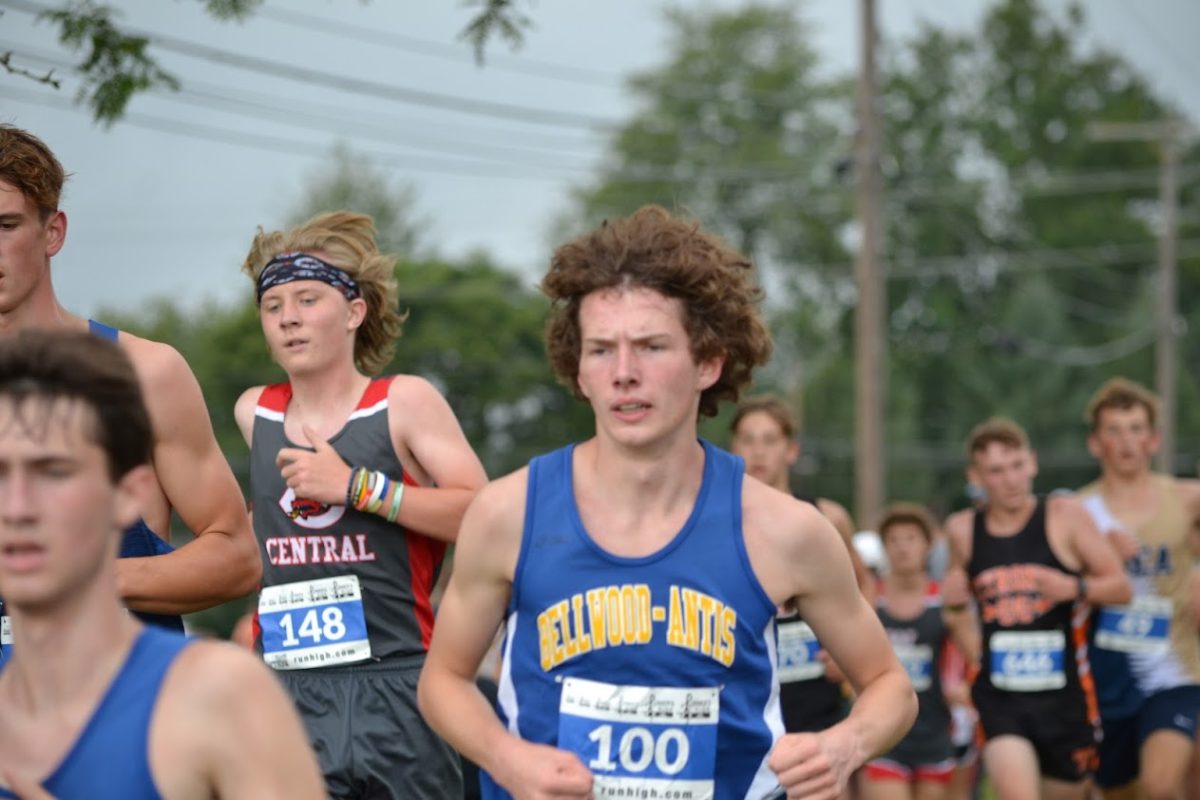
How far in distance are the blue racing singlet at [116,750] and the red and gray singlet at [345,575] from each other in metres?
2.44

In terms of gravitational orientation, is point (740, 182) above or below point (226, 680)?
above

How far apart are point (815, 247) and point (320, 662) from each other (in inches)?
2024

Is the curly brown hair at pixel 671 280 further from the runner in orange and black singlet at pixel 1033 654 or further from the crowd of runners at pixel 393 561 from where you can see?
the runner in orange and black singlet at pixel 1033 654

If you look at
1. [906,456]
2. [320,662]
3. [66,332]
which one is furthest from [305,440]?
[906,456]

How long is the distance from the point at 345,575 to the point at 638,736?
160cm

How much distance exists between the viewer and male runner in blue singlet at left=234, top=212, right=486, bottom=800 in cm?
512

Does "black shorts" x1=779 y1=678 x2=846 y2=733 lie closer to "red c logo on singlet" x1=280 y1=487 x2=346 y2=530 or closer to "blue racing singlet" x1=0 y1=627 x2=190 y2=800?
"red c logo on singlet" x1=280 y1=487 x2=346 y2=530

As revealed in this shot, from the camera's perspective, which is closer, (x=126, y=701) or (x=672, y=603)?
(x=126, y=701)

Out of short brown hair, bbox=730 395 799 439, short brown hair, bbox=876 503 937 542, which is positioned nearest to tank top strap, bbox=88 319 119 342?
short brown hair, bbox=730 395 799 439

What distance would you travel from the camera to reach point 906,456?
58.6 meters

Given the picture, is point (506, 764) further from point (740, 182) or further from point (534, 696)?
point (740, 182)

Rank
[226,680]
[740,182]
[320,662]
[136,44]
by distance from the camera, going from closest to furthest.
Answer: [226,680], [320,662], [136,44], [740,182]

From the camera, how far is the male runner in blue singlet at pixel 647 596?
12.9 feet

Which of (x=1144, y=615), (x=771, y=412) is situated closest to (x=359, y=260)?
(x=771, y=412)
